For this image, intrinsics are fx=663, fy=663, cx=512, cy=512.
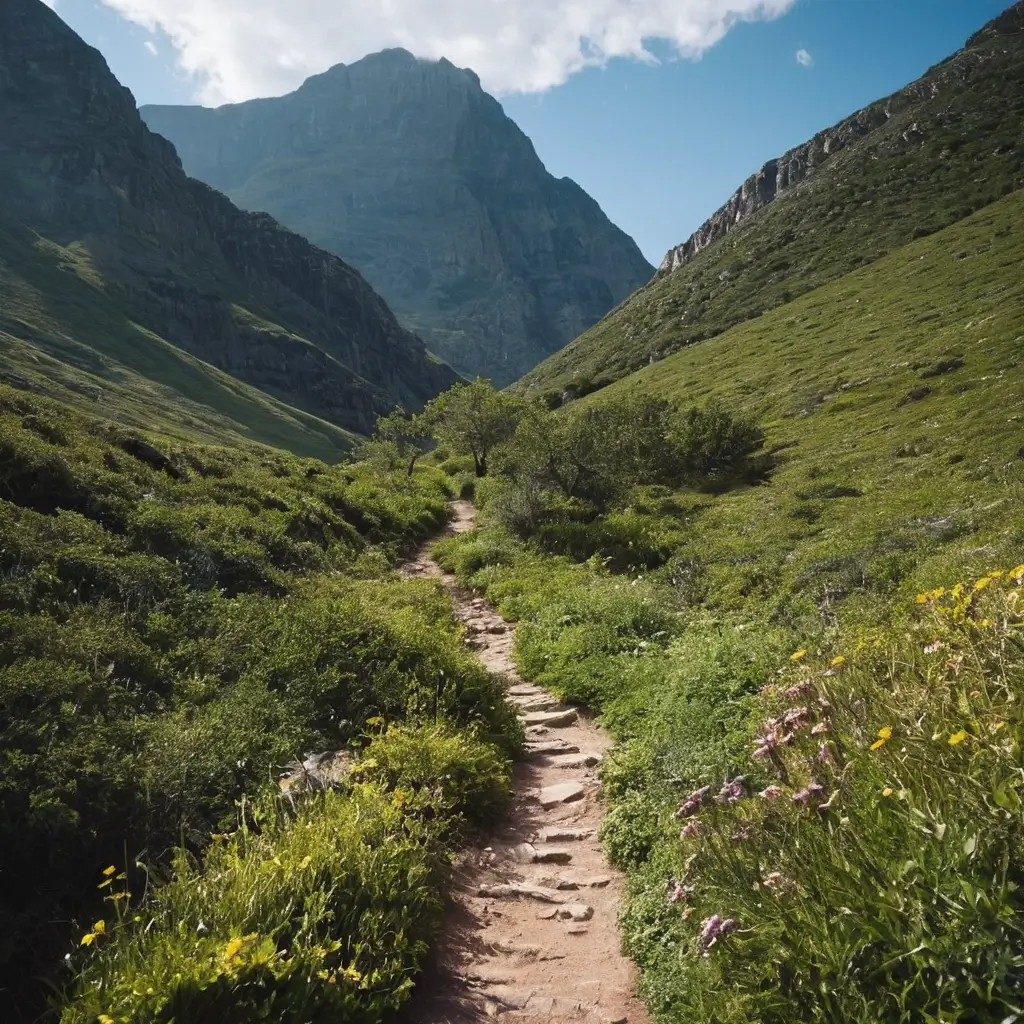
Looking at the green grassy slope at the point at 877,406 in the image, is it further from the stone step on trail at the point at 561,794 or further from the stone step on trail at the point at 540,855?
the stone step on trail at the point at 540,855

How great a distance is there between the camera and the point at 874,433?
86.3ft

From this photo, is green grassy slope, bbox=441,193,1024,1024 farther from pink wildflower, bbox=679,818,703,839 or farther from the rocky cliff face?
the rocky cliff face

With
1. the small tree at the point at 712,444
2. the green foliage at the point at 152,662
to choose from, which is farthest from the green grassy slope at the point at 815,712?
the small tree at the point at 712,444

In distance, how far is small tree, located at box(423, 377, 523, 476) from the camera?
1647 inches

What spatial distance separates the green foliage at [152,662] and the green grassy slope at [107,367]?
7800cm

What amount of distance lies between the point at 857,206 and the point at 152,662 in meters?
90.2

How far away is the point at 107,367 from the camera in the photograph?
112562 mm

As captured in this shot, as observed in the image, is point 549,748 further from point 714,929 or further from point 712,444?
point 712,444

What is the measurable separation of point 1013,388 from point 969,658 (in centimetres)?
2556

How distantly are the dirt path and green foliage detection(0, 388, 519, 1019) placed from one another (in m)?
1.23

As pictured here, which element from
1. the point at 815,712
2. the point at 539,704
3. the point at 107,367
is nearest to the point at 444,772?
the point at 539,704

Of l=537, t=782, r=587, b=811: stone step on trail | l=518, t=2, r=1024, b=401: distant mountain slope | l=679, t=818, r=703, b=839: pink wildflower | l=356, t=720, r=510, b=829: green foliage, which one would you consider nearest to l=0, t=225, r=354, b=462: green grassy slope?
l=518, t=2, r=1024, b=401: distant mountain slope

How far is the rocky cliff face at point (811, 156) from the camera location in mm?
102938

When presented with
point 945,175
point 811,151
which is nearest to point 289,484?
point 945,175
